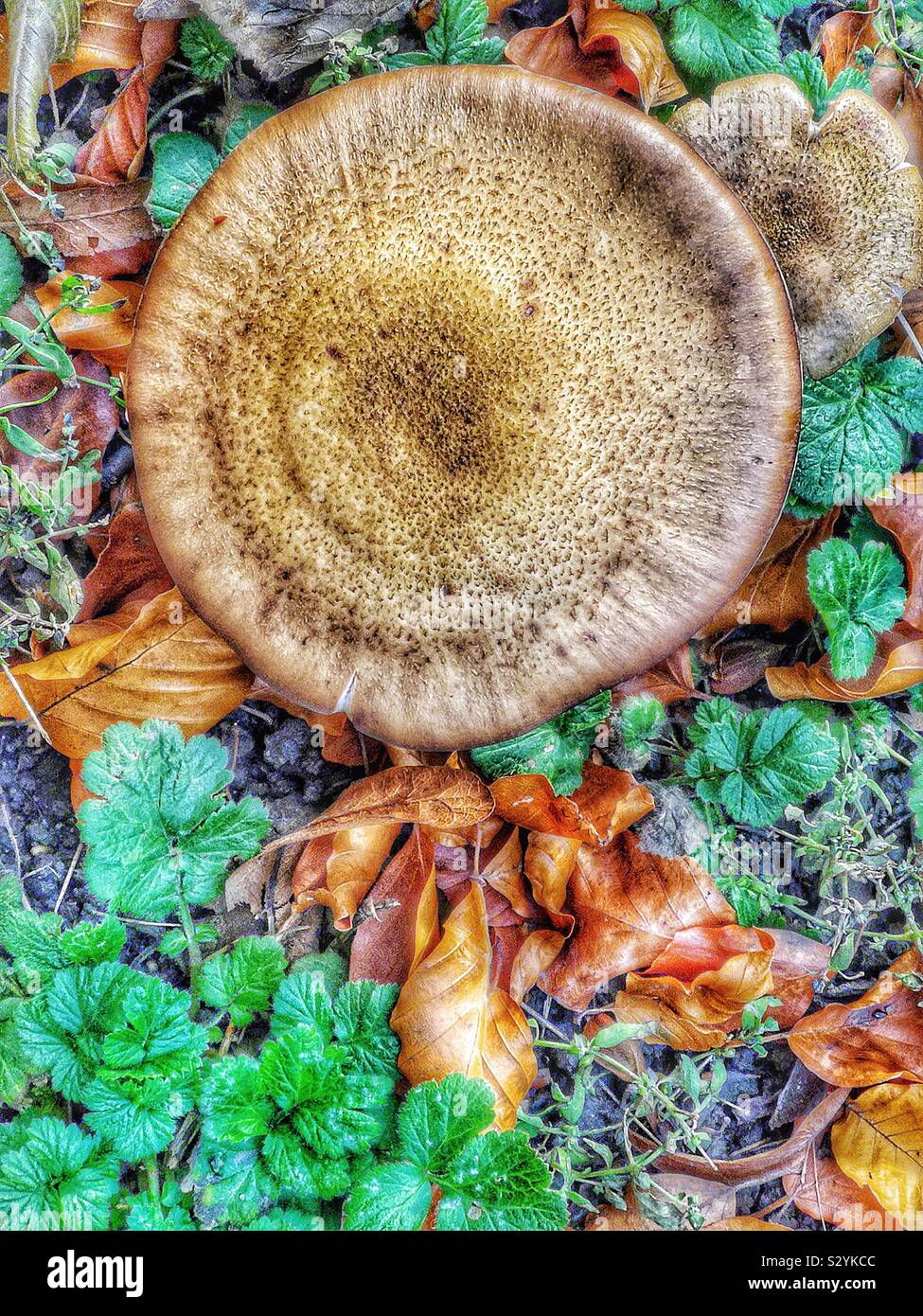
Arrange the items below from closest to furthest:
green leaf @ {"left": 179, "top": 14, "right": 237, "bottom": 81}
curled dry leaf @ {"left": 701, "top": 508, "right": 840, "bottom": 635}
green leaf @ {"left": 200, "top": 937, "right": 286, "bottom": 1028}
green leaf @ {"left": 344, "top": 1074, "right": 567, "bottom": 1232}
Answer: green leaf @ {"left": 344, "top": 1074, "right": 567, "bottom": 1232} → green leaf @ {"left": 200, "top": 937, "right": 286, "bottom": 1028} → green leaf @ {"left": 179, "top": 14, "right": 237, "bottom": 81} → curled dry leaf @ {"left": 701, "top": 508, "right": 840, "bottom": 635}

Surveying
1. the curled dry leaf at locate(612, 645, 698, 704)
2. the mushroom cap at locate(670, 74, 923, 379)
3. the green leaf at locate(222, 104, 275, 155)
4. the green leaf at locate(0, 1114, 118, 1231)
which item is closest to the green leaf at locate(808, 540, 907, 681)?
the curled dry leaf at locate(612, 645, 698, 704)

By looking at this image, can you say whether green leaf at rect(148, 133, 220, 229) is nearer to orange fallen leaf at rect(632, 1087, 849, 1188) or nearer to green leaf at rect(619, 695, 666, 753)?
green leaf at rect(619, 695, 666, 753)


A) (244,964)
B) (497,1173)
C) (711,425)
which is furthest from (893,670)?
(244,964)

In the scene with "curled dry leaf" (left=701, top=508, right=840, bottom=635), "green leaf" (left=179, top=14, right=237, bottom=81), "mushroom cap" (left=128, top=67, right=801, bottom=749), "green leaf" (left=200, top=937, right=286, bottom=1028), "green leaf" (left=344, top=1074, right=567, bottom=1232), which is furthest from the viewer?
"curled dry leaf" (left=701, top=508, right=840, bottom=635)

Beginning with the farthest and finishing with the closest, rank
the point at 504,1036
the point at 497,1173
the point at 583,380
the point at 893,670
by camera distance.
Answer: the point at 893,670, the point at 504,1036, the point at 497,1173, the point at 583,380

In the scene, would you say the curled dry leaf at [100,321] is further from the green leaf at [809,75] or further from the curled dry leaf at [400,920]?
the green leaf at [809,75]

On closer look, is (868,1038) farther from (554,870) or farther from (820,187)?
(820,187)

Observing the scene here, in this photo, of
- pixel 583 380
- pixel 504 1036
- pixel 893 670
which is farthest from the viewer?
pixel 893 670
